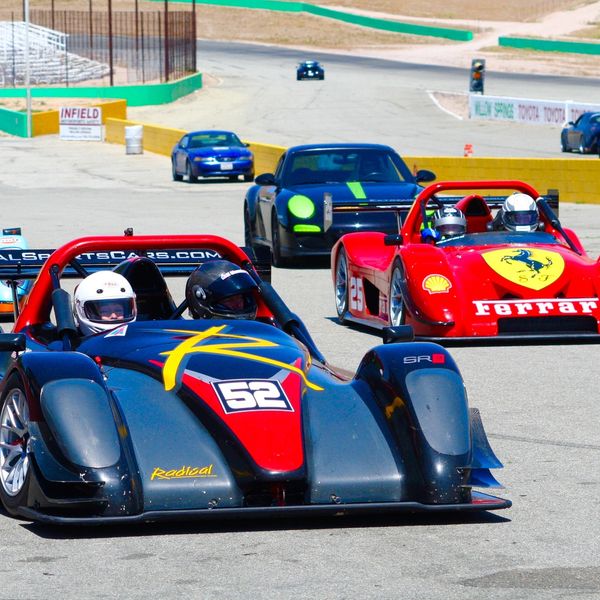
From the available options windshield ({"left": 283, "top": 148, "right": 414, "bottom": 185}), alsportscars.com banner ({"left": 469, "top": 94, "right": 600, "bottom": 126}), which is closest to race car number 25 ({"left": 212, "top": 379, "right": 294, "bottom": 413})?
windshield ({"left": 283, "top": 148, "right": 414, "bottom": 185})

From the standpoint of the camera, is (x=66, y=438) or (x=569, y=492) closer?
(x=66, y=438)

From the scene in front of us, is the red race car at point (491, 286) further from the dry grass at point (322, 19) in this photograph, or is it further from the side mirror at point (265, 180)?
the dry grass at point (322, 19)

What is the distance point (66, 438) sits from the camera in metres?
6.16

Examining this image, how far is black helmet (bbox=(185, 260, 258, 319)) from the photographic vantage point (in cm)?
767

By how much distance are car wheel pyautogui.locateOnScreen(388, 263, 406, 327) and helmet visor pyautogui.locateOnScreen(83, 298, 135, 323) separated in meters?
4.97

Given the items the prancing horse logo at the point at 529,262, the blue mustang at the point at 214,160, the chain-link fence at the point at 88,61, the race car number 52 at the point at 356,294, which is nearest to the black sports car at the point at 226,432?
the prancing horse logo at the point at 529,262

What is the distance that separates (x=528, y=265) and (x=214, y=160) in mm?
23679

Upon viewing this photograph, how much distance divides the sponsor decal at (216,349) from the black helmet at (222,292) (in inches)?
19.5

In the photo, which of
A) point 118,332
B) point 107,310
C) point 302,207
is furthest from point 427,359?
point 302,207

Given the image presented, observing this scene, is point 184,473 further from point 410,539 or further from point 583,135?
point 583,135

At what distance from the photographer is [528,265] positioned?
12.3 m

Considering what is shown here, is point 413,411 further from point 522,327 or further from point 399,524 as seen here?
point 522,327

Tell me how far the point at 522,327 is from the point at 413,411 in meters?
5.61

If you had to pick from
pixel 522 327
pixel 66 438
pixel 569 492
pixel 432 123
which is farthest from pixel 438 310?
pixel 432 123
